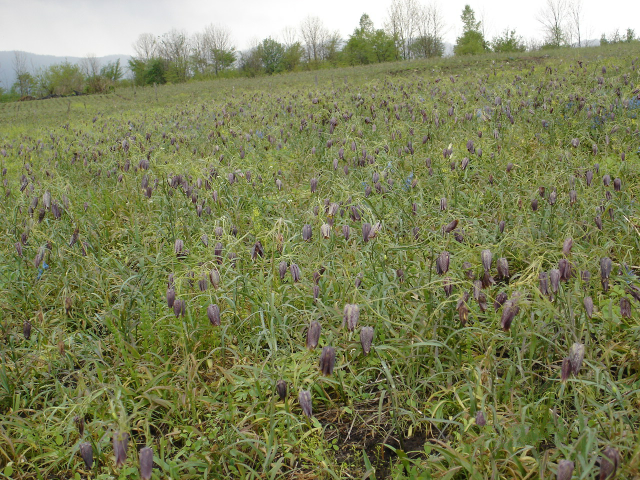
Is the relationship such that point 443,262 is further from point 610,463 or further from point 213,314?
point 213,314

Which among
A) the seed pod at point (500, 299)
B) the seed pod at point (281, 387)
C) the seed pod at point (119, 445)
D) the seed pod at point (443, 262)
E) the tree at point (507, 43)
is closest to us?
the seed pod at point (119, 445)

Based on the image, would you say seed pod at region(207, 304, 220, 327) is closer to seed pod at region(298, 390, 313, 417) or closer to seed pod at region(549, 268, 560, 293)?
seed pod at region(298, 390, 313, 417)

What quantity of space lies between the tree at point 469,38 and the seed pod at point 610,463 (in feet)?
167

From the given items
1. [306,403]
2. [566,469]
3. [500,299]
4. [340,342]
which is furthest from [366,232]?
[566,469]

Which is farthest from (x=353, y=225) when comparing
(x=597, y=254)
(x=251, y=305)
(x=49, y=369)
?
(x=49, y=369)

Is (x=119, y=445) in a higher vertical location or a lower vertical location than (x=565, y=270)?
lower

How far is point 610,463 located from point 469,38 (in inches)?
2497

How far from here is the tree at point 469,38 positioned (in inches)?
1887

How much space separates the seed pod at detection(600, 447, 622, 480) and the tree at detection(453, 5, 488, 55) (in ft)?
167

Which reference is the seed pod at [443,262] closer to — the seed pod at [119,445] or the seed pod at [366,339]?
the seed pod at [366,339]

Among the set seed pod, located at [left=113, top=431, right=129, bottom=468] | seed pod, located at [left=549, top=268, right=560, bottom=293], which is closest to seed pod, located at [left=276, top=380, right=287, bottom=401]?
seed pod, located at [left=113, top=431, right=129, bottom=468]

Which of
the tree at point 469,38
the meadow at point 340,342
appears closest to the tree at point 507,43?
the tree at point 469,38

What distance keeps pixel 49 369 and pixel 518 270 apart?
330 centimetres

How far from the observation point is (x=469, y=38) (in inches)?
2213
